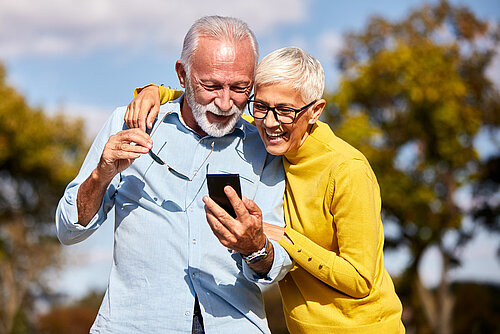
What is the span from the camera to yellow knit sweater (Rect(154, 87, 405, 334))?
109 inches

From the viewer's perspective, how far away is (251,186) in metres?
3.16

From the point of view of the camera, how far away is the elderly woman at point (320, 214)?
9.08ft

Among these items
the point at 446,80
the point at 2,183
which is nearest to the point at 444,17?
the point at 446,80

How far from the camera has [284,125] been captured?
2910 mm

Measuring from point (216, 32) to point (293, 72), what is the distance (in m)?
0.56

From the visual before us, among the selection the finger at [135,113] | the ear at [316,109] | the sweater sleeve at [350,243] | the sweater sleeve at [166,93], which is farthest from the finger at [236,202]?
the sweater sleeve at [166,93]

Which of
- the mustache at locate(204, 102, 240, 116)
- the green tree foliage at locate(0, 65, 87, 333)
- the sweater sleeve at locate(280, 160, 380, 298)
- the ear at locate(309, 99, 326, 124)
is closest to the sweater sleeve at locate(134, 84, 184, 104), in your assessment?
the mustache at locate(204, 102, 240, 116)

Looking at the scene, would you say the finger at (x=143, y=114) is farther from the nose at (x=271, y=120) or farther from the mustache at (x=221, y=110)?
the nose at (x=271, y=120)

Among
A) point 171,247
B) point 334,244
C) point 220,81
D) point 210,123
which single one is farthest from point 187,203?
point 334,244

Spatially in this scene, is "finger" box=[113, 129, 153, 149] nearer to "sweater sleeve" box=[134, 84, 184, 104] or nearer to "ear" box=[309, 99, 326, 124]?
"sweater sleeve" box=[134, 84, 184, 104]

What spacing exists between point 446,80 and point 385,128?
204 cm

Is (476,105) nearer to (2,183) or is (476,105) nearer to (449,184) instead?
(449,184)

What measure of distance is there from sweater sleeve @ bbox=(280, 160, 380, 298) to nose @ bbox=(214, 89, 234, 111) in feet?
2.12

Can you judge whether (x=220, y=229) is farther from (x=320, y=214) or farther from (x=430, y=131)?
(x=430, y=131)
